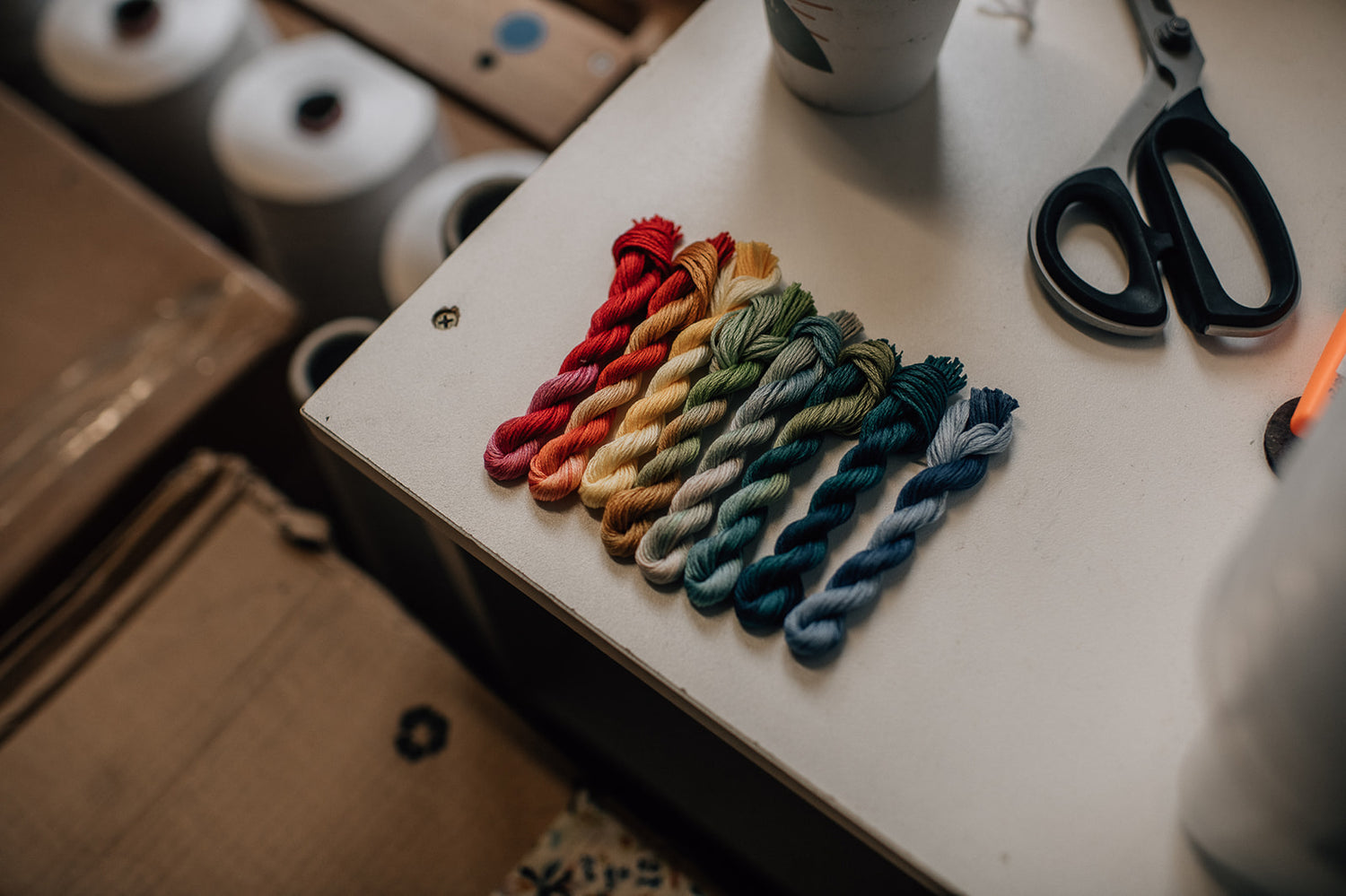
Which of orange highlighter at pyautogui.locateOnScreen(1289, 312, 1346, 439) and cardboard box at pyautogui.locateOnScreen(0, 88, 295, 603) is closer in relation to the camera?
orange highlighter at pyautogui.locateOnScreen(1289, 312, 1346, 439)

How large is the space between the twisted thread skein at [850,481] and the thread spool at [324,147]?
1.89 feet

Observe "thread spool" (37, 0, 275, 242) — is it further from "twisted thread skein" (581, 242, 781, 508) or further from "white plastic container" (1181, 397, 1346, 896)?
"white plastic container" (1181, 397, 1346, 896)

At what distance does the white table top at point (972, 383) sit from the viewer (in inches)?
14.3

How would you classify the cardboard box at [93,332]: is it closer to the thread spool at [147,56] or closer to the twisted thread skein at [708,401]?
the thread spool at [147,56]

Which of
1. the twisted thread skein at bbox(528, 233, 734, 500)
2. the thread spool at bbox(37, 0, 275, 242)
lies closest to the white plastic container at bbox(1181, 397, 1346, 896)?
the twisted thread skein at bbox(528, 233, 734, 500)

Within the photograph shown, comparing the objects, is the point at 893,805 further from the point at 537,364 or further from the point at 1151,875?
the point at 537,364

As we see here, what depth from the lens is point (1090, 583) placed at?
395mm

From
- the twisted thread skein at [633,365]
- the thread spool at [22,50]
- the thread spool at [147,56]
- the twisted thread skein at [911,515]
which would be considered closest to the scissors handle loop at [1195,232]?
the twisted thread skein at [911,515]

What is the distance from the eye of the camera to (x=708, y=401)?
0.43 metres

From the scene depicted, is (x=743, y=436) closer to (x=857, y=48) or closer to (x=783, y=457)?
(x=783, y=457)

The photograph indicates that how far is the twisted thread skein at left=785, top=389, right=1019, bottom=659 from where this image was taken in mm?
377

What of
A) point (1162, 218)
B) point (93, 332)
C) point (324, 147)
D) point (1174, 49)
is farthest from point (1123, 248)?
point (93, 332)

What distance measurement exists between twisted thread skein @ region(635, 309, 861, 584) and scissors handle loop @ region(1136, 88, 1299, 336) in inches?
6.7

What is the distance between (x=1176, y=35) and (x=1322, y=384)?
0.23 m
